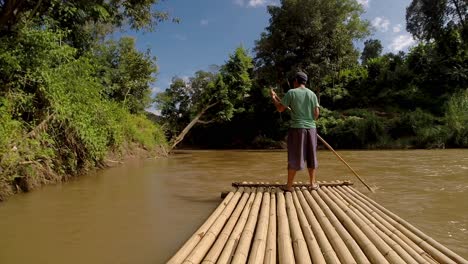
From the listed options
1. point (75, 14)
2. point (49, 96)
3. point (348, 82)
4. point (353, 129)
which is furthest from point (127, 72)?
point (348, 82)

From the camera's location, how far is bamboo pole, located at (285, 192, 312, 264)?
1897 millimetres

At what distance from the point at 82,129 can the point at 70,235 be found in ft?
13.1

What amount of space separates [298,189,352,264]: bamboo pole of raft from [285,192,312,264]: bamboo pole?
10 cm

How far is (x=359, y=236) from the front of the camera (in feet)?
7.36

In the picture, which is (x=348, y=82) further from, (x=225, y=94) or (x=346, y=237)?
(x=346, y=237)

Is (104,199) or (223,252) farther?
(104,199)

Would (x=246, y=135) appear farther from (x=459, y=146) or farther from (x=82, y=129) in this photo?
(x=82, y=129)

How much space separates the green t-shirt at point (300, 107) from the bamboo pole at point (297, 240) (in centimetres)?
135

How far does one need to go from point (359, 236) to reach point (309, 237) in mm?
288

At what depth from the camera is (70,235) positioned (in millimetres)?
2984

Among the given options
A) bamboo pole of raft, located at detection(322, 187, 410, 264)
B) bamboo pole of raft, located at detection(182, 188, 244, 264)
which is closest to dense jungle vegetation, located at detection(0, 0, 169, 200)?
bamboo pole of raft, located at detection(182, 188, 244, 264)

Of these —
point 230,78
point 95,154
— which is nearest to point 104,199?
point 95,154

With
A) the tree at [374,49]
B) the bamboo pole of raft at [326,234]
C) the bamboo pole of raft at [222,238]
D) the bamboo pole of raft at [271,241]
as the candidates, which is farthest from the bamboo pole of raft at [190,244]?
the tree at [374,49]

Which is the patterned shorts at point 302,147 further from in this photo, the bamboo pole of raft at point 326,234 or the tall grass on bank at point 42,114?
the tall grass on bank at point 42,114
